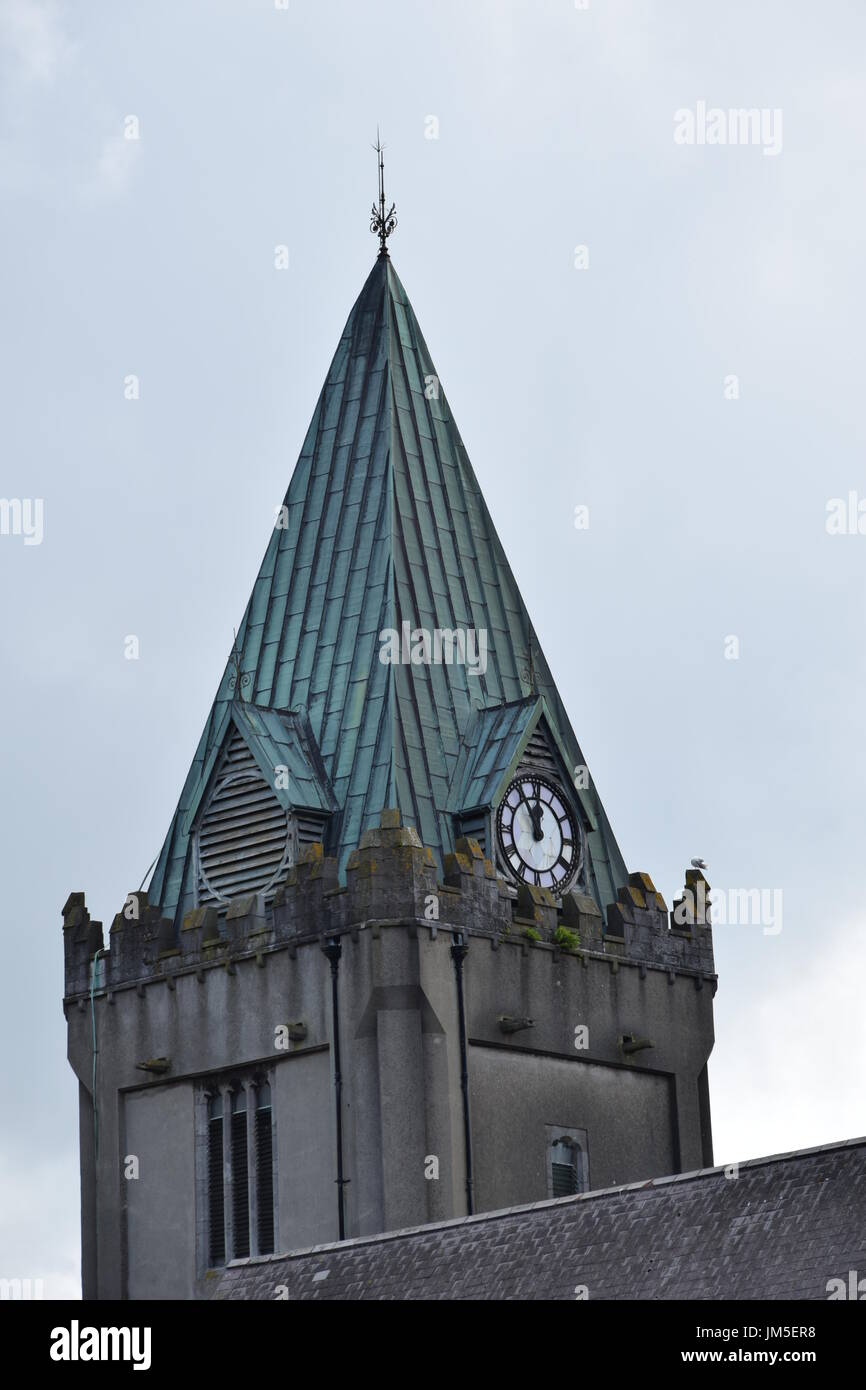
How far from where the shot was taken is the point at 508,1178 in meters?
76.6

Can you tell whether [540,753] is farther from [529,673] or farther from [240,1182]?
[240,1182]

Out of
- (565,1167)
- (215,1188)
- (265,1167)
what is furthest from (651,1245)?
(215,1188)

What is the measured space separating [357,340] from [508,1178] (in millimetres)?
22305

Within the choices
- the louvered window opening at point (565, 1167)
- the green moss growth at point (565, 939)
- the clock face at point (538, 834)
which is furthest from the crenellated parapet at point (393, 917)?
the louvered window opening at point (565, 1167)

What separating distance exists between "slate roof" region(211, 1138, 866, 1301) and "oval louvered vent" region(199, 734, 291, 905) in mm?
17258

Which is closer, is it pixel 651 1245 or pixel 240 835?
pixel 651 1245

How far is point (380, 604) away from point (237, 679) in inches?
158

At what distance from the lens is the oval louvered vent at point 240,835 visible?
80.2 m

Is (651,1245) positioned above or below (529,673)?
below

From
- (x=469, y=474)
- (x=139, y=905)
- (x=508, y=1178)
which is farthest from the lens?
(x=469, y=474)

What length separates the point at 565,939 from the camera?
3142 inches

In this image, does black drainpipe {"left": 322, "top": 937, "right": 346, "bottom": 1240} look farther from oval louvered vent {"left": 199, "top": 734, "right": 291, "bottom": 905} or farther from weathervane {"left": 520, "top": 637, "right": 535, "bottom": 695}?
weathervane {"left": 520, "top": 637, "right": 535, "bottom": 695}
